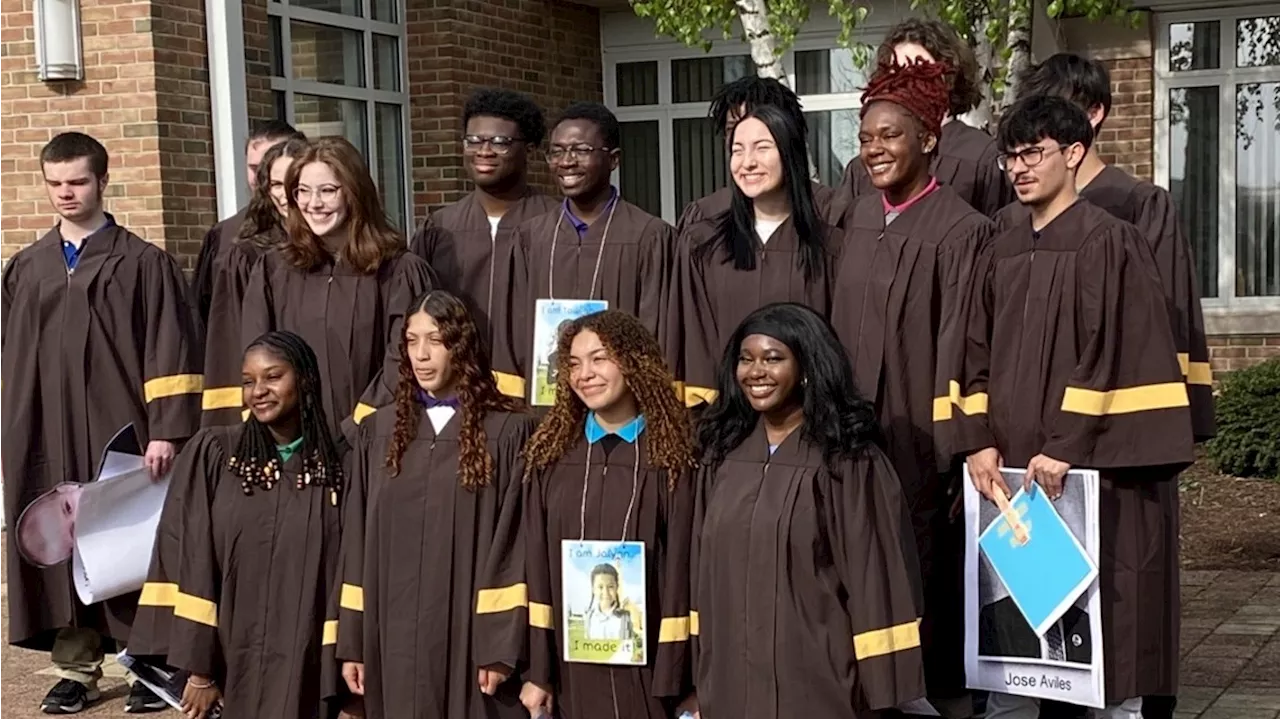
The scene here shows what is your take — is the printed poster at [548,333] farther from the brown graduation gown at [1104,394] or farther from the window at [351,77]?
the window at [351,77]

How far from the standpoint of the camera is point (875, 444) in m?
4.56

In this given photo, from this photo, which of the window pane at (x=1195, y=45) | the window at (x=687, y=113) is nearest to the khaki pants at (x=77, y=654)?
the window at (x=687, y=113)

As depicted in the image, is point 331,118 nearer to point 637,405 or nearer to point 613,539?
point 637,405

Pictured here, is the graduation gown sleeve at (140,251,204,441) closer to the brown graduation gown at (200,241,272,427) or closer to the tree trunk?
the brown graduation gown at (200,241,272,427)

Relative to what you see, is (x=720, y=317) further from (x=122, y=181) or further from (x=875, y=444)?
(x=122, y=181)

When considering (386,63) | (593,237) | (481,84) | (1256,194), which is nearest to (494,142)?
(593,237)

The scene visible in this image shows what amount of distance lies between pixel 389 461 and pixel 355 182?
Result: 1154 millimetres

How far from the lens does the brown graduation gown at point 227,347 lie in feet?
19.9

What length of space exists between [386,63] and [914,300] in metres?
7.69

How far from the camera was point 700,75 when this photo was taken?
13.8 metres

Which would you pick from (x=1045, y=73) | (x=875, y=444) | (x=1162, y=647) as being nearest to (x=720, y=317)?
(x=875, y=444)

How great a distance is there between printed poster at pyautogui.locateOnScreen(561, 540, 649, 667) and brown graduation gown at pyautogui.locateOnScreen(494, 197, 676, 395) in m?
1.12

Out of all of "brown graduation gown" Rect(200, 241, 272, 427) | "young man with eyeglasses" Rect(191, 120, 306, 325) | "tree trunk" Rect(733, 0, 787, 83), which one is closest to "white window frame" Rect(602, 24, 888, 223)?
"tree trunk" Rect(733, 0, 787, 83)

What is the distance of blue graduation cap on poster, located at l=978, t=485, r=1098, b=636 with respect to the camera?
472 cm
